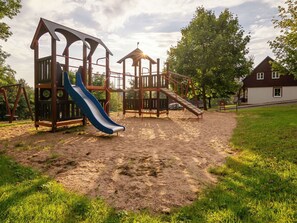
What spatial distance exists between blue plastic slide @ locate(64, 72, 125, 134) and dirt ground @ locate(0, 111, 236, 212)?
0.51 m

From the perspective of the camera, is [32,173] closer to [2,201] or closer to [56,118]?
[2,201]

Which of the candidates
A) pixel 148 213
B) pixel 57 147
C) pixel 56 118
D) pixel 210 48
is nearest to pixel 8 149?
pixel 57 147

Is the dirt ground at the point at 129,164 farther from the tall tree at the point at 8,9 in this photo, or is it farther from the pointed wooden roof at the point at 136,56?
the tall tree at the point at 8,9

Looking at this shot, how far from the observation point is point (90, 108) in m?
8.48

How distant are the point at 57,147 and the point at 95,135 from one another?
1990 mm

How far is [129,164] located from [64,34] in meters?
8.60

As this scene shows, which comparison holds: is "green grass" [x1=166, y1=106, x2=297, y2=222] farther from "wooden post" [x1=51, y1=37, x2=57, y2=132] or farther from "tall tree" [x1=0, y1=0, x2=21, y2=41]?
"tall tree" [x1=0, y1=0, x2=21, y2=41]

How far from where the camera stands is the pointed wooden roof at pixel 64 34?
28.5 ft

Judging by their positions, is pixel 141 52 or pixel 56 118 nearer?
pixel 56 118

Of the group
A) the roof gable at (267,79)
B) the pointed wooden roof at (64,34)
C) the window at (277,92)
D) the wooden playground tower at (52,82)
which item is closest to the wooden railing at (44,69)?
the wooden playground tower at (52,82)

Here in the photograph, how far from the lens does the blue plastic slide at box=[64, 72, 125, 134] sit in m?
7.84

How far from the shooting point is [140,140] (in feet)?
23.7

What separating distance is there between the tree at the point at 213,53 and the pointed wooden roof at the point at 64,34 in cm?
1194

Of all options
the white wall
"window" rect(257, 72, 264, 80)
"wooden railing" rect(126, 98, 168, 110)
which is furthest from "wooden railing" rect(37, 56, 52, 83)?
"window" rect(257, 72, 264, 80)
